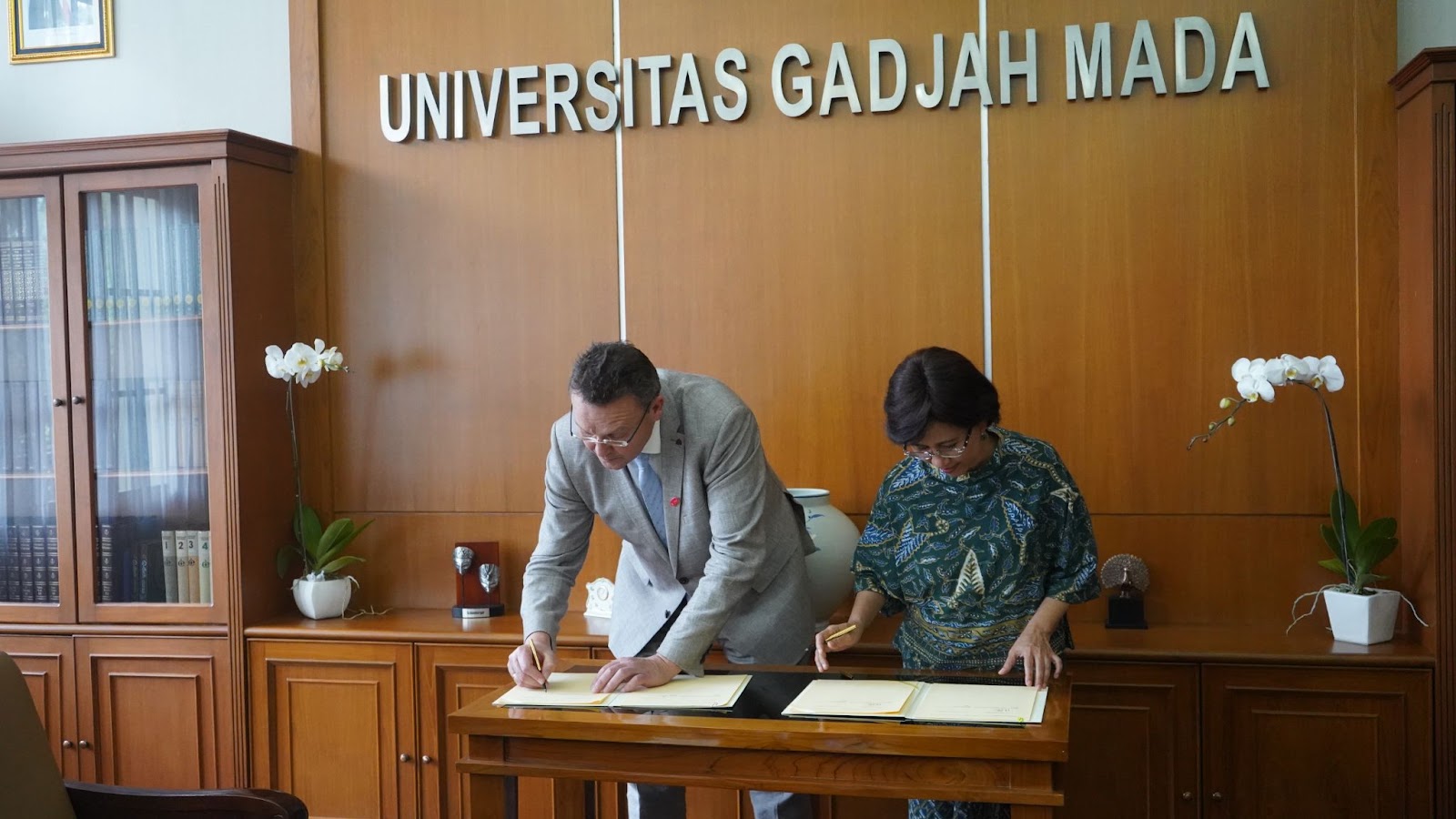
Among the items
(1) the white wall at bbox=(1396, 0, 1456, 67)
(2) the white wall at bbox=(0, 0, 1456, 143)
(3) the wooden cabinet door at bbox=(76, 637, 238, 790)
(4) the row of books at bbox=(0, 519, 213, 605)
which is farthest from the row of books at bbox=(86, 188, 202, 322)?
(1) the white wall at bbox=(1396, 0, 1456, 67)

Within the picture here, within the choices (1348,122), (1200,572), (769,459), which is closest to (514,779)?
(769,459)

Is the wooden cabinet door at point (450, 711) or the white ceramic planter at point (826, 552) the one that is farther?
the wooden cabinet door at point (450, 711)

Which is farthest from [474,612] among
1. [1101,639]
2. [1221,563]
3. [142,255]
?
[1221,563]

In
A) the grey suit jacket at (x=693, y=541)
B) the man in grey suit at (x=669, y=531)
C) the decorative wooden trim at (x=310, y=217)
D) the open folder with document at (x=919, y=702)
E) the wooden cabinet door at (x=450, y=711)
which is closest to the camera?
the open folder with document at (x=919, y=702)

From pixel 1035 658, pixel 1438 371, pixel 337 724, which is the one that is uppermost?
pixel 1438 371

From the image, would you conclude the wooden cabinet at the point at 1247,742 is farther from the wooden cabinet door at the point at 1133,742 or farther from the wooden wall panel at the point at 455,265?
the wooden wall panel at the point at 455,265

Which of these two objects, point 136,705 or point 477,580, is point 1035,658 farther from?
point 136,705

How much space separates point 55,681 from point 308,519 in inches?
38.8

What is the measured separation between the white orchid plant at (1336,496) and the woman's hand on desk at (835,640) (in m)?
1.42

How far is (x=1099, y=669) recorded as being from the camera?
3.45 metres

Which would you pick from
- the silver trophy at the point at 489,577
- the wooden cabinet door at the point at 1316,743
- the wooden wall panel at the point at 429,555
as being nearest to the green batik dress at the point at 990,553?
the wooden cabinet door at the point at 1316,743

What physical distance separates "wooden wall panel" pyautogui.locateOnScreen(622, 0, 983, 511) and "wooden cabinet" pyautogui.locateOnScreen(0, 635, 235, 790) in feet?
5.92

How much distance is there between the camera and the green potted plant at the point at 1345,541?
3410mm

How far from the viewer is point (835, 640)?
8.79 feet
